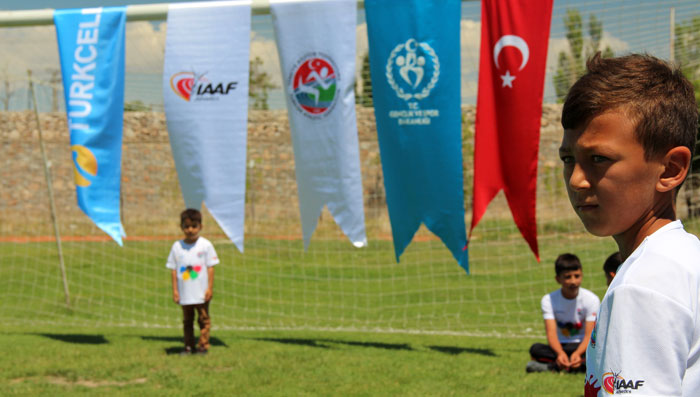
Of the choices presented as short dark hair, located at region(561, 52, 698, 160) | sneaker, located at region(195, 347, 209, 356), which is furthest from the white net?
short dark hair, located at region(561, 52, 698, 160)

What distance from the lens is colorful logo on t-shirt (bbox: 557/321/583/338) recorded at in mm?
5320

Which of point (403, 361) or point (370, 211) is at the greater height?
point (370, 211)

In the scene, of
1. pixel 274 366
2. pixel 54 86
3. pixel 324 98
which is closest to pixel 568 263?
pixel 324 98

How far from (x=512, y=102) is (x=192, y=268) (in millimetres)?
3024

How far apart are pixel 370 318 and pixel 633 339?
7.08 meters

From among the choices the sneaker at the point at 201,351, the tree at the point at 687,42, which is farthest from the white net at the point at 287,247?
the sneaker at the point at 201,351

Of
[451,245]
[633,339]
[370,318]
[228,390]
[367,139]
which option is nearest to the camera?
[633,339]

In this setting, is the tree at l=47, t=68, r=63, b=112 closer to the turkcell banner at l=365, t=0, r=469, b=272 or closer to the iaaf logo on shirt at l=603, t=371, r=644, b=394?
the turkcell banner at l=365, t=0, r=469, b=272

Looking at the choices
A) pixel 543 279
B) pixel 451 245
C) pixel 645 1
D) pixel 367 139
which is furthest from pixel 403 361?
pixel 367 139

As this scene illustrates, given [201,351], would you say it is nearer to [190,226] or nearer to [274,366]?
[274,366]

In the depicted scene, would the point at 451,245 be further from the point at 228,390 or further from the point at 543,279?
the point at 543,279

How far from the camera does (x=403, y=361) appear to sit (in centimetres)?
582

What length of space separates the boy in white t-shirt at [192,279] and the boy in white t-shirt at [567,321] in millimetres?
2736

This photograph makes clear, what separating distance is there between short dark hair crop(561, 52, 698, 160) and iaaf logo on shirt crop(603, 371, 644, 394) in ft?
1.08
